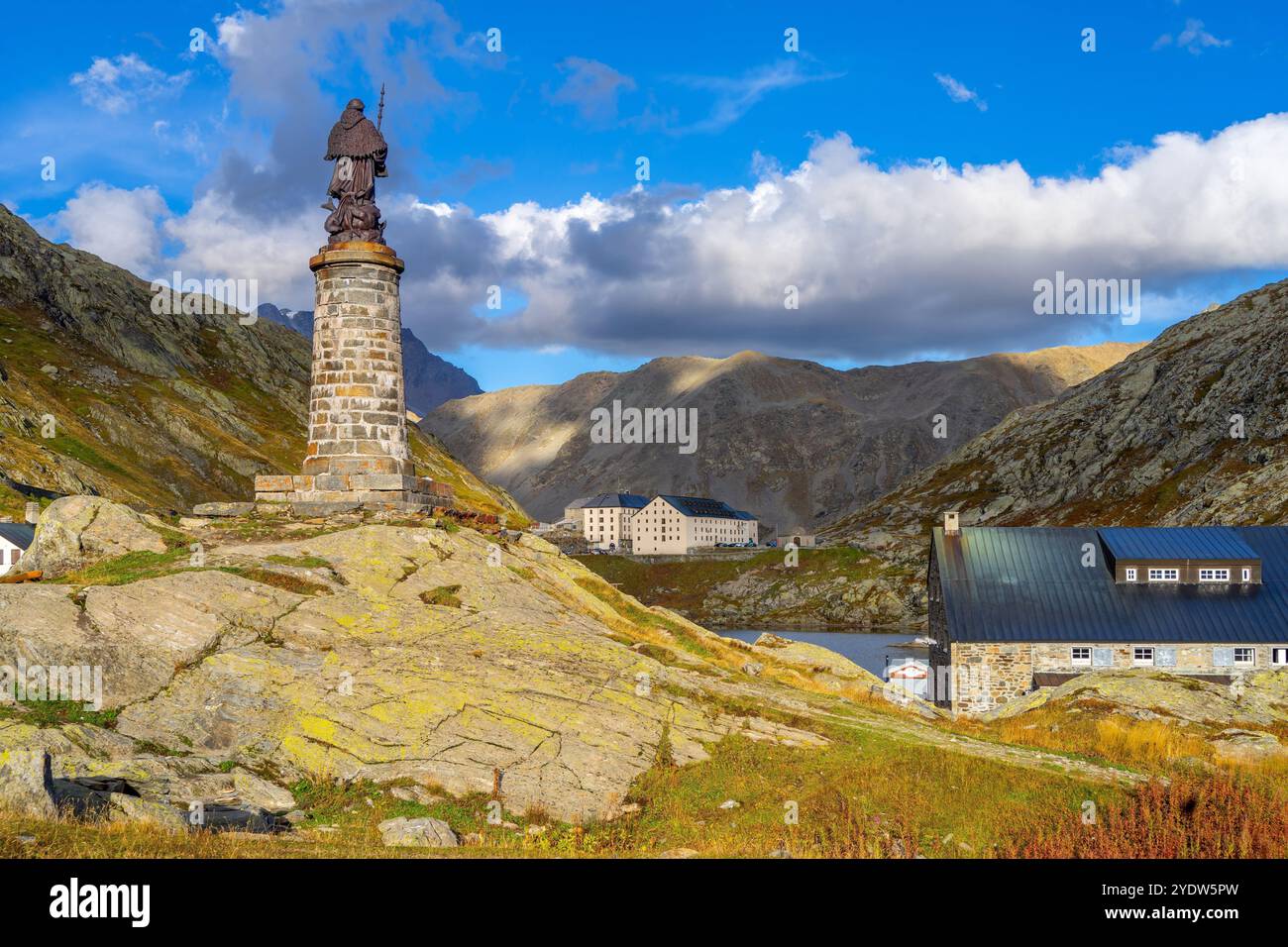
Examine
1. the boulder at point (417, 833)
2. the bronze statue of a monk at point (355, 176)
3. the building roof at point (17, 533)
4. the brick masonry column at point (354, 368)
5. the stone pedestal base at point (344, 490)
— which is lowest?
the boulder at point (417, 833)

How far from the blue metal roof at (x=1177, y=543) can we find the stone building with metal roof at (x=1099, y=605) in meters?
0.09

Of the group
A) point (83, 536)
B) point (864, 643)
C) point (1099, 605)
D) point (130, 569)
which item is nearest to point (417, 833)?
point (130, 569)

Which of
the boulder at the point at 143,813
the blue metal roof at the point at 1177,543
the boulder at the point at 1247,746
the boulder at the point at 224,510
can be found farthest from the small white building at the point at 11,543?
the blue metal roof at the point at 1177,543

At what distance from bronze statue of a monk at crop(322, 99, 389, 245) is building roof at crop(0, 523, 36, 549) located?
44585 millimetres

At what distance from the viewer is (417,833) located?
16094mm

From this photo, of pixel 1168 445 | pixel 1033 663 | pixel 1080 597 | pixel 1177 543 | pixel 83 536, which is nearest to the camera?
pixel 83 536

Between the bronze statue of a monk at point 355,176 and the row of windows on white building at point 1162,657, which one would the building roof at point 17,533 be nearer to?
the bronze statue of a monk at point 355,176

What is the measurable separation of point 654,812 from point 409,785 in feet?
15.8

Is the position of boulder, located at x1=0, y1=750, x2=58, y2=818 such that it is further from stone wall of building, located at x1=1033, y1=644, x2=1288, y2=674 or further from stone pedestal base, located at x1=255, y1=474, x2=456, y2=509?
stone wall of building, located at x1=1033, y1=644, x2=1288, y2=674

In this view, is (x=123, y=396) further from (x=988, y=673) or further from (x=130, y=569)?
(x=130, y=569)

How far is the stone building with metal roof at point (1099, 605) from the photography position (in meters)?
54.3

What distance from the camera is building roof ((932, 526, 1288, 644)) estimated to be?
54.9 m

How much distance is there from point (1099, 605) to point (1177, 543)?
28.4 ft
